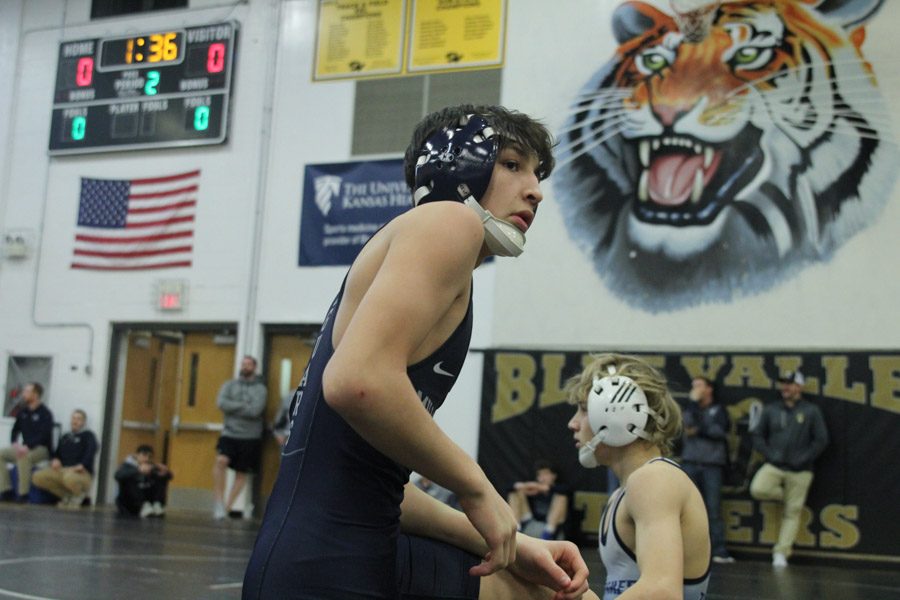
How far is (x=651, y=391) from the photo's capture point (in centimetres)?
328

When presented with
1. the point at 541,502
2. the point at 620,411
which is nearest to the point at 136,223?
the point at 541,502

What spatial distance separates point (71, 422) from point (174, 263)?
2.42m

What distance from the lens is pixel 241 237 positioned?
47.5 feet

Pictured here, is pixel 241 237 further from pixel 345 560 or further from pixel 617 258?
pixel 345 560

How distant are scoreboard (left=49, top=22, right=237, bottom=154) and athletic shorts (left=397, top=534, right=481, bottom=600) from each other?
13.2 metres

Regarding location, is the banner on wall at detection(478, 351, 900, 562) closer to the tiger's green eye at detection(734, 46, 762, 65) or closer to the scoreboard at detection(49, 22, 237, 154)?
the tiger's green eye at detection(734, 46, 762, 65)

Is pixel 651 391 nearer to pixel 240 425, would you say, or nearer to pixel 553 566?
pixel 553 566

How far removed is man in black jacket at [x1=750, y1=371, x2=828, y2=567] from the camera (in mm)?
10984

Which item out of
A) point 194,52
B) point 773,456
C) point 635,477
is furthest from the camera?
point 194,52

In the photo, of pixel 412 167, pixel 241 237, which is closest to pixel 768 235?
pixel 241 237

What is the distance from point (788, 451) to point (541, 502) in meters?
2.49

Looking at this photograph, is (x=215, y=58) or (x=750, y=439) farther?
(x=215, y=58)

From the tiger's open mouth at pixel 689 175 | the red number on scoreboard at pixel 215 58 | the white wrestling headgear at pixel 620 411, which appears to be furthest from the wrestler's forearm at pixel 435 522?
the red number on scoreboard at pixel 215 58

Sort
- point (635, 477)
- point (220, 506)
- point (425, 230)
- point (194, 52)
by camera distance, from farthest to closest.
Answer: point (194, 52) < point (220, 506) < point (635, 477) < point (425, 230)
